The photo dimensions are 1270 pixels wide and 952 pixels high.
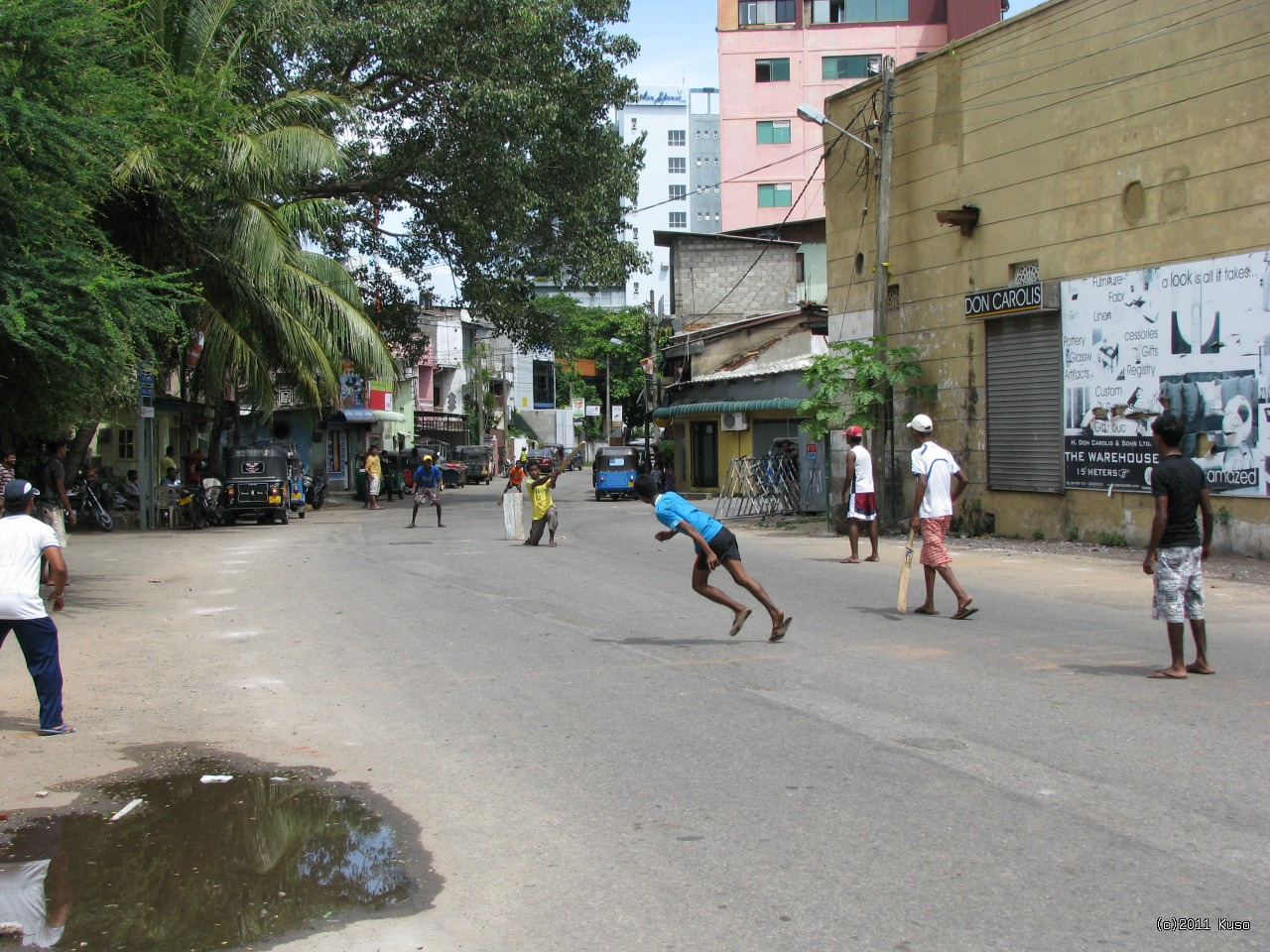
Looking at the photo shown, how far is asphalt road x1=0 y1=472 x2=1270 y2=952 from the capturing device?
14.3 ft

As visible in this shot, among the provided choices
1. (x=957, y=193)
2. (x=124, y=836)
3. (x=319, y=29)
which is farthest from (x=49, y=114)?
(x=319, y=29)

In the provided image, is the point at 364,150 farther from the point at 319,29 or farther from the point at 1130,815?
the point at 1130,815

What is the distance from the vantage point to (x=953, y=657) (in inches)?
365

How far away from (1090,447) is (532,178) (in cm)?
1804

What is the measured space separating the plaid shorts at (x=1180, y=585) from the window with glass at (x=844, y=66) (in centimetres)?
5151

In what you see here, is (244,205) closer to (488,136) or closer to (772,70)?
(488,136)

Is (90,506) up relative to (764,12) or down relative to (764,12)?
down

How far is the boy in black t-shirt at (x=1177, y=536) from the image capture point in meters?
8.10

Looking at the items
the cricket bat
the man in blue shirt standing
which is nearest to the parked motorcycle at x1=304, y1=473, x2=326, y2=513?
the cricket bat

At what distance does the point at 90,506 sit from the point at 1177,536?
2420 centimetres

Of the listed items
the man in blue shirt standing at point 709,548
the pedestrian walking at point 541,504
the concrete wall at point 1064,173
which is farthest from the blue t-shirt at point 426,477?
the man in blue shirt standing at point 709,548

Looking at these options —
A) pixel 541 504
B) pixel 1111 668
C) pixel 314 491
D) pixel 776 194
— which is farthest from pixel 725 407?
pixel 1111 668

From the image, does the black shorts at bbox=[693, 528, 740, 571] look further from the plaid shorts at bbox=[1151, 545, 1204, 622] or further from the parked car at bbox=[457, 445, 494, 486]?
the parked car at bbox=[457, 445, 494, 486]

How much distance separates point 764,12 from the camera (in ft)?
184
